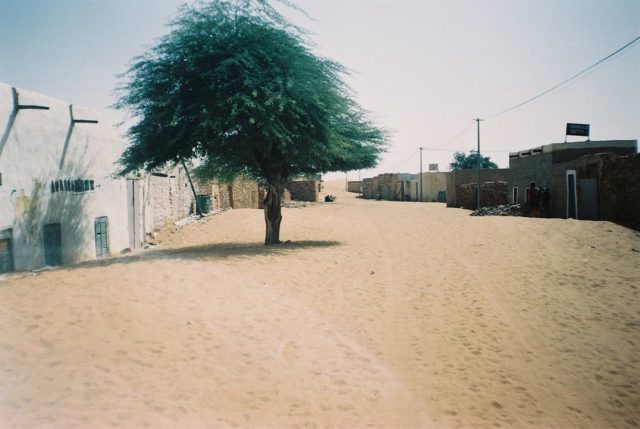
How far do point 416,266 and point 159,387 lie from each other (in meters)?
8.19

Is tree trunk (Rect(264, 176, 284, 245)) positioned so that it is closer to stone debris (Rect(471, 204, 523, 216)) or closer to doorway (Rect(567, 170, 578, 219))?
doorway (Rect(567, 170, 578, 219))

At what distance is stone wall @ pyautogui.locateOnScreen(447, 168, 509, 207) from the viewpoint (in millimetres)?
37578

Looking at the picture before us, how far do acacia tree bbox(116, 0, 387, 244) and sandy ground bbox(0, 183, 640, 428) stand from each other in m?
3.70

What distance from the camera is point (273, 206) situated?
1460cm

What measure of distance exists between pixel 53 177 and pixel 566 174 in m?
21.3

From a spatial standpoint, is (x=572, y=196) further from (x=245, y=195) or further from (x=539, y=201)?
(x=245, y=195)

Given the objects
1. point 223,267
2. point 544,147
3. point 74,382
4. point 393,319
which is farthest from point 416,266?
point 544,147

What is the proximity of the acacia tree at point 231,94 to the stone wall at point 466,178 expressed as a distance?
27503 millimetres

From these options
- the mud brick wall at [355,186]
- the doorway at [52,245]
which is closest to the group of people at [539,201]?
the doorway at [52,245]

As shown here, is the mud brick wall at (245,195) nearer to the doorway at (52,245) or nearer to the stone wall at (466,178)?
the stone wall at (466,178)

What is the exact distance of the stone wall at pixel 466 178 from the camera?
1479 inches

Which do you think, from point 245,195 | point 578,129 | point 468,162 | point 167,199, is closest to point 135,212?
point 167,199

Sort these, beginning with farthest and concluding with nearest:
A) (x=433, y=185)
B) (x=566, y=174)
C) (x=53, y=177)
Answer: (x=433, y=185) → (x=566, y=174) → (x=53, y=177)

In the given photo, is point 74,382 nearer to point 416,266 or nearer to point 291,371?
point 291,371
